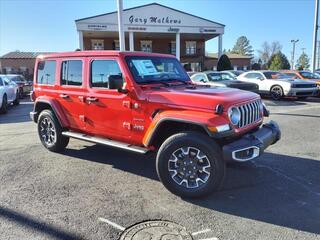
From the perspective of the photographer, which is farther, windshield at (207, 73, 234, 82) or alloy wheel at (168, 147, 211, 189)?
windshield at (207, 73, 234, 82)

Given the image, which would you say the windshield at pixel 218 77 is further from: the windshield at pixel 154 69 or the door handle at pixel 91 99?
the door handle at pixel 91 99

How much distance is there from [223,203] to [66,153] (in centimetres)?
368

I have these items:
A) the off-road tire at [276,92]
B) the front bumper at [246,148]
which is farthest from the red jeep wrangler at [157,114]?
the off-road tire at [276,92]

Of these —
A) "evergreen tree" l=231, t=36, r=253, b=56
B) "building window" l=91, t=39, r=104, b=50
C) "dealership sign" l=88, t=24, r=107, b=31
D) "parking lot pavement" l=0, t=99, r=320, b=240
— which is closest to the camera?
"parking lot pavement" l=0, t=99, r=320, b=240

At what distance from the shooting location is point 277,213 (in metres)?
3.86

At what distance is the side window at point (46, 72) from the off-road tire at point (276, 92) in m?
12.0

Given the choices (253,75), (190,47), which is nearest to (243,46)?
(190,47)

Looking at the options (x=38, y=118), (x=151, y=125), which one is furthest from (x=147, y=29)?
(x=151, y=125)

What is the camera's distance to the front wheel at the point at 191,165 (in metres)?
4.10

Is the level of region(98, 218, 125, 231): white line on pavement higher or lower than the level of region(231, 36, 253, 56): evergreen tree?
lower

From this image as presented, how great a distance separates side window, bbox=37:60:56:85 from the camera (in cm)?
634

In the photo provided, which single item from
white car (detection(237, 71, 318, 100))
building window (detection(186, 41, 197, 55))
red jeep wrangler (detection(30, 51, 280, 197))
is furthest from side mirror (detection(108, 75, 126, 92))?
building window (detection(186, 41, 197, 55))

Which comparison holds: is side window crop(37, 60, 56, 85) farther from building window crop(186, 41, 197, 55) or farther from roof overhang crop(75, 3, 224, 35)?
building window crop(186, 41, 197, 55)

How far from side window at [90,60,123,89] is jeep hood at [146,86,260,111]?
0.81 m
